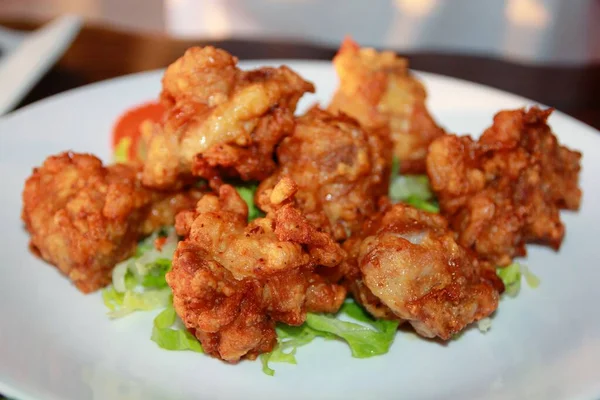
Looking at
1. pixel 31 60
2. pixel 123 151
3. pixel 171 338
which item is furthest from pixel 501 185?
pixel 31 60

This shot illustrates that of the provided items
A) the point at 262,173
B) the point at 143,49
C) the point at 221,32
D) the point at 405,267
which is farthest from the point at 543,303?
the point at 221,32

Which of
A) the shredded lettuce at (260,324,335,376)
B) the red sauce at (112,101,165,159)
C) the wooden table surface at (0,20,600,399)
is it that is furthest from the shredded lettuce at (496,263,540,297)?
the wooden table surface at (0,20,600,399)

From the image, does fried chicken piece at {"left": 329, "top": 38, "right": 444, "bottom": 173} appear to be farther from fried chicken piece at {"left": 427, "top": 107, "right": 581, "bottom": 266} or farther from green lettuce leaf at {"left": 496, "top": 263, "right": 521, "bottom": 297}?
green lettuce leaf at {"left": 496, "top": 263, "right": 521, "bottom": 297}

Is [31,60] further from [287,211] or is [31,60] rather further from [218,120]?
[287,211]

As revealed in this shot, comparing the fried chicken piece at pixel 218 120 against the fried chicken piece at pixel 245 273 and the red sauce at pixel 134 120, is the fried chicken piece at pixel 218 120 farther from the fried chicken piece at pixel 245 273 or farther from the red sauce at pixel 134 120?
the red sauce at pixel 134 120

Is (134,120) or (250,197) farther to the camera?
(134,120)
